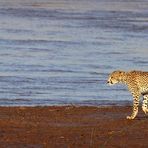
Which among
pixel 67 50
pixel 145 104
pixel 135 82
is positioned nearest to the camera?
pixel 135 82

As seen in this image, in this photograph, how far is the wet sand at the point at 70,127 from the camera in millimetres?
14383

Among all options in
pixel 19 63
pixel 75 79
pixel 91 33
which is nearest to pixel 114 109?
pixel 75 79

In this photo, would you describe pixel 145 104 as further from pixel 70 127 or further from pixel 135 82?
pixel 70 127

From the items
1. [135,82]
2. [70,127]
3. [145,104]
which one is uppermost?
[135,82]

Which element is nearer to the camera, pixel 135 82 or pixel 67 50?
pixel 135 82

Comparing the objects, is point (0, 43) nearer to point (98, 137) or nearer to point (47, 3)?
point (98, 137)

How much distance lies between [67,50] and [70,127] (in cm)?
1631

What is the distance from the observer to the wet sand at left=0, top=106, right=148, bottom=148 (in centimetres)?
1438

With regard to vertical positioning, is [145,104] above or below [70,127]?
below

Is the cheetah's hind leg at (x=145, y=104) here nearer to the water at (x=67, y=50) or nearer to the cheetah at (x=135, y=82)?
the cheetah at (x=135, y=82)

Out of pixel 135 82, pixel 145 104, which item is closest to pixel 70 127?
pixel 135 82

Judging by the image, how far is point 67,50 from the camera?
106 feet

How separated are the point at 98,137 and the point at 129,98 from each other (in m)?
7.24

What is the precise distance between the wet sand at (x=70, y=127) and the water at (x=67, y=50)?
2373 millimetres
